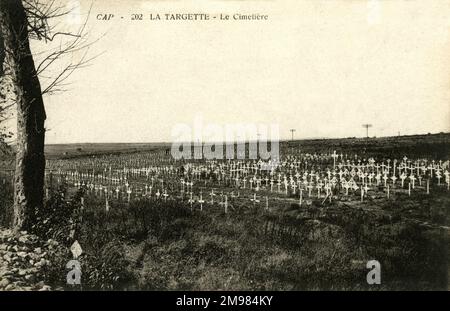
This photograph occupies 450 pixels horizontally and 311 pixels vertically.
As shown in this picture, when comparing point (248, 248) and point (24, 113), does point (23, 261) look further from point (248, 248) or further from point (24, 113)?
point (248, 248)

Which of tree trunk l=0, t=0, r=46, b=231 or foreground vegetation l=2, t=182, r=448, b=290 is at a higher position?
tree trunk l=0, t=0, r=46, b=231

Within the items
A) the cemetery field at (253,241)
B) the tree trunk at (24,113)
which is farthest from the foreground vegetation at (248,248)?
the tree trunk at (24,113)

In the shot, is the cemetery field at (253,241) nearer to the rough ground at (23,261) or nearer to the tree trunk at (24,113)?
the rough ground at (23,261)

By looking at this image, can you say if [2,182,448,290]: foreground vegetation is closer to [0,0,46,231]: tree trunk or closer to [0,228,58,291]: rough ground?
[0,228,58,291]: rough ground

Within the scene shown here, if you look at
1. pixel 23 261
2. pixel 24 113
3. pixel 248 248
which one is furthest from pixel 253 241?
pixel 24 113

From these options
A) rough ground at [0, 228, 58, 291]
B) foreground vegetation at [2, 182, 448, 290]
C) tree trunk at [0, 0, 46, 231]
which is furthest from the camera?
tree trunk at [0, 0, 46, 231]

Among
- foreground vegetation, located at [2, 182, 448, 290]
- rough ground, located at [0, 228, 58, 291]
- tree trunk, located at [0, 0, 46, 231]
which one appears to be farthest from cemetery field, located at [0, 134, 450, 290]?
tree trunk, located at [0, 0, 46, 231]
